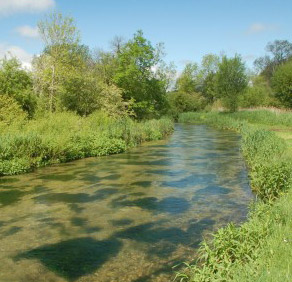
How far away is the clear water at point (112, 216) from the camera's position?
7062 millimetres

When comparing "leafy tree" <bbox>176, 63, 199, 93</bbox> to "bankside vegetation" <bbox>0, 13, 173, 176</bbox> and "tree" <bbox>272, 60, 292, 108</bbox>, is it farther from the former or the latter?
"bankside vegetation" <bbox>0, 13, 173, 176</bbox>

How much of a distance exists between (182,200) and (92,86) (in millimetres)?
19013

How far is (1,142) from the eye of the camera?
15625 mm

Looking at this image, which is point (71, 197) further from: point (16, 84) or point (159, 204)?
point (16, 84)

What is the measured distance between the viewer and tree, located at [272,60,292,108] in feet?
168

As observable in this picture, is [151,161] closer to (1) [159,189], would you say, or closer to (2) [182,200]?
(1) [159,189]

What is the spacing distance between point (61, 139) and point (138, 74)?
20506mm

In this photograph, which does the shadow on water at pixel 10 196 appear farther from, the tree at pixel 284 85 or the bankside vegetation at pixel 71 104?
the tree at pixel 284 85

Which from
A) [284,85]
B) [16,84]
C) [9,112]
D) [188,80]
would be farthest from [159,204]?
[188,80]

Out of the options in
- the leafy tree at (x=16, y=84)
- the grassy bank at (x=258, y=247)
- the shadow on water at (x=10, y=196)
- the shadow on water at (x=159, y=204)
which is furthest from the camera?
the leafy tree at (x=16, y=84)

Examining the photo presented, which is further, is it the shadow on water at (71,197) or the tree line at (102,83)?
the tree line at (102,83)

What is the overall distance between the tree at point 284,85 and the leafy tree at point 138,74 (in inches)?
869

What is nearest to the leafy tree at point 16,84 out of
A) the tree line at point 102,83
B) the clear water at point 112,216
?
the tree line at point 102,83

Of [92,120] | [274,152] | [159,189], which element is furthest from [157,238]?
[92,120]
